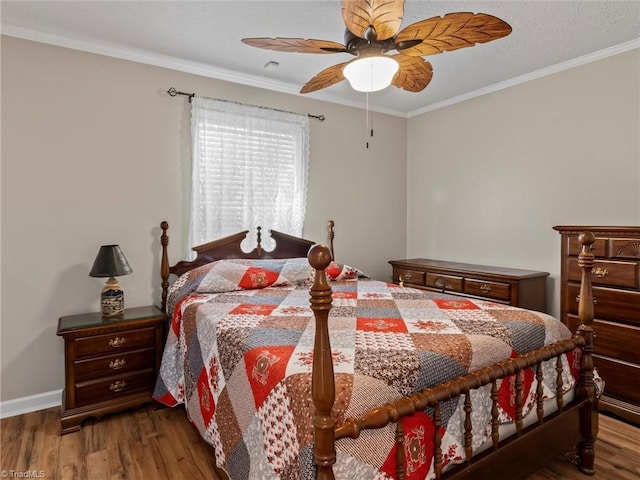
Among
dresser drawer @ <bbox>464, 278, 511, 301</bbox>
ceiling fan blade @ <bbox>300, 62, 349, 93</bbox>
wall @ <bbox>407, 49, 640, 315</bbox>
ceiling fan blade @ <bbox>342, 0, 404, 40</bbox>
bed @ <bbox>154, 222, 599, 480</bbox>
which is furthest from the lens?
dresser drawer @ <bbox>464, 278, 511, 301</bbox>

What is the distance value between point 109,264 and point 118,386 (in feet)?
2.66

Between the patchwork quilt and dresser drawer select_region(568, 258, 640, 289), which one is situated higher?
dresser drawer select_region(568, 258, 640, 289)

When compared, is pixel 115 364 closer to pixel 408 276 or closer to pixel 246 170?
pixel 246 170

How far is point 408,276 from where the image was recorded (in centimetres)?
395

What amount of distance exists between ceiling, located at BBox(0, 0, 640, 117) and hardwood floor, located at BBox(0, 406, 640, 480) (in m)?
2.51

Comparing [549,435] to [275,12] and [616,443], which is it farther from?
[275,12]

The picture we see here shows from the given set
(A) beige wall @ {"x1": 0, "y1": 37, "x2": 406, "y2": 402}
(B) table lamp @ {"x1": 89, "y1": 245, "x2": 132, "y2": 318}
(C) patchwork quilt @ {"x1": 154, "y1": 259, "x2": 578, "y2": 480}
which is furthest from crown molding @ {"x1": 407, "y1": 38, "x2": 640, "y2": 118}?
(B) table lamp @ {"x1": 89, "y1": 245, "x2": 132, "y2": 318}

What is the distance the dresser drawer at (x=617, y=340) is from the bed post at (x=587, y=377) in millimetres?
748

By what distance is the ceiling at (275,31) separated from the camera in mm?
2320

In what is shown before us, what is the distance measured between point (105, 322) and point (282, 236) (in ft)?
5.12

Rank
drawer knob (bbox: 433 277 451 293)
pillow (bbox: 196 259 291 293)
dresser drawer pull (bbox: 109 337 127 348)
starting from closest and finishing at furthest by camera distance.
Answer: dresser drawer pull (bbox: 109 337 127 348)
pillow (bbox: 196 259 291 293)
drawer knob (bbox: 433 277 451 293)

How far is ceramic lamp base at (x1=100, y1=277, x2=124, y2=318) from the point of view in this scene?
2.67 m

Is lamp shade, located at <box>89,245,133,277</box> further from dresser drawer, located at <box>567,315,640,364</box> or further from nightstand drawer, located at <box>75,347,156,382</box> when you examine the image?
dresser drawer, located at <box>567,315,640,364</box>

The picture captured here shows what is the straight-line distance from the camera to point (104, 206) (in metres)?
2.88
